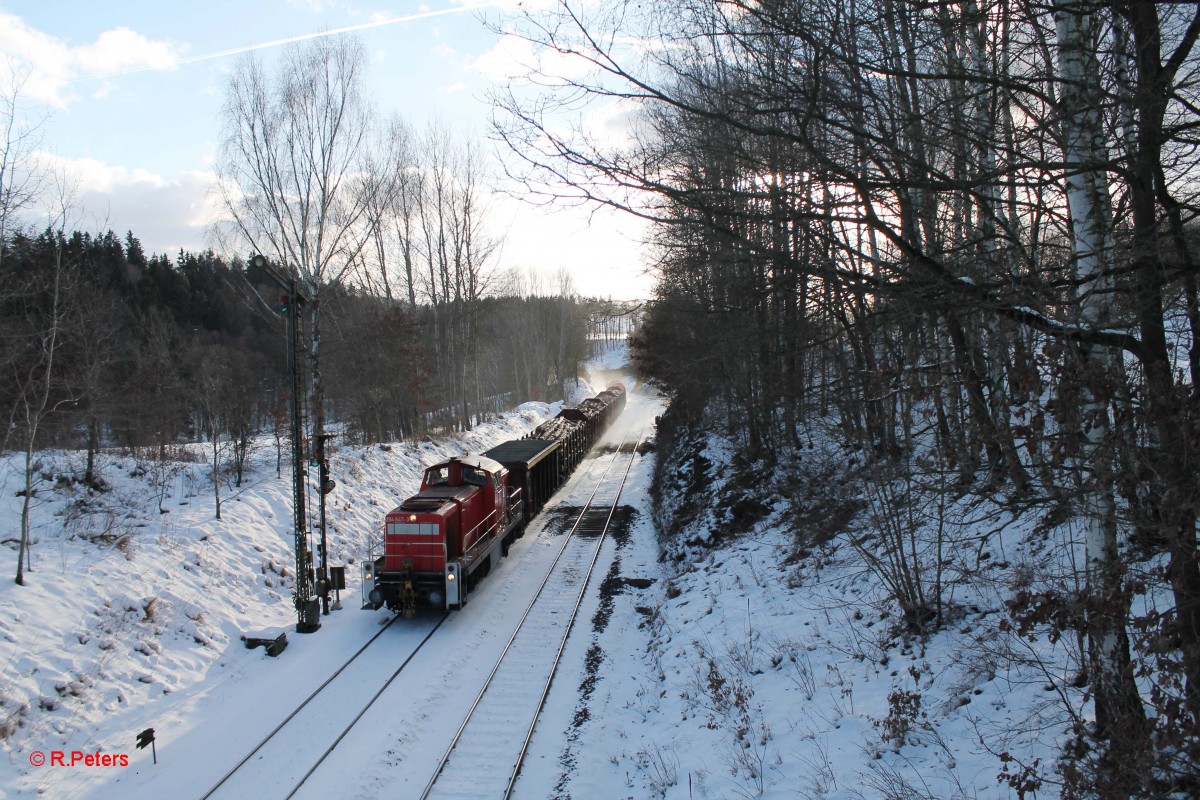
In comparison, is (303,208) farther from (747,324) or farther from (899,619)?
(899,619)

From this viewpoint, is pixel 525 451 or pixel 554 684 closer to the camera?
pixel 554 684

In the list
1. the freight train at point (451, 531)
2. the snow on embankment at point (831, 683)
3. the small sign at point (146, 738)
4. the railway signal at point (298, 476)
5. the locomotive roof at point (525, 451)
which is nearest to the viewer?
the snow on embankment at point (831, 683)

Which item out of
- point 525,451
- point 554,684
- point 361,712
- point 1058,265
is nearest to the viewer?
point 1058,265

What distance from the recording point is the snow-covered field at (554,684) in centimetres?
638

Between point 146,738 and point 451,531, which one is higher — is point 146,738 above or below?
below

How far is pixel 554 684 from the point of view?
10617 mm

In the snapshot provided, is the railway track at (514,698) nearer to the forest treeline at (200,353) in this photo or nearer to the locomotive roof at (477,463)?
the locomotive roof at (477,463)

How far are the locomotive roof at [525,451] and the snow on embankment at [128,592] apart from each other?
462 centimetres

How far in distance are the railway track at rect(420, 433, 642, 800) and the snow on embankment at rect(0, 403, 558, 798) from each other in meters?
4.37

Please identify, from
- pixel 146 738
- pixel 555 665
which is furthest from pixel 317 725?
pixel 555 665

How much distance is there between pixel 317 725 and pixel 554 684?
355 cm

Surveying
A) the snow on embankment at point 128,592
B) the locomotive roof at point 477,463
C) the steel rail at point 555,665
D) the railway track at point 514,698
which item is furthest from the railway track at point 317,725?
the locomotive roof at point 477,463

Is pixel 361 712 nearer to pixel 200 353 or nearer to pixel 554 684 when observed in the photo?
pixel 554 684

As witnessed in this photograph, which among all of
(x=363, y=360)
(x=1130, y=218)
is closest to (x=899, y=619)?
(x=1130, y=218)
